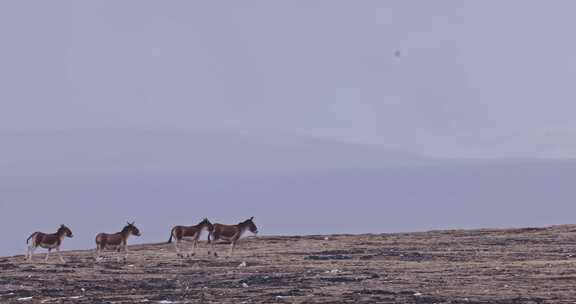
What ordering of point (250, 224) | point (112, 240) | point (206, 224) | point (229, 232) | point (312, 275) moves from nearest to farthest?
point (312, 275) < point (112, 240) < point (206, 224) < point (229, 232) < point (250, 224)

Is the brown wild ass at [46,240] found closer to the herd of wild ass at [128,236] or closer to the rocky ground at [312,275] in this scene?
the herd of wild ass at [128,236]

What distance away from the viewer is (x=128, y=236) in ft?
198

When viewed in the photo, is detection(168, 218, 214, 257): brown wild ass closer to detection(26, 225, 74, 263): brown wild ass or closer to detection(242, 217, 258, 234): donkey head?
detection(242, 217, 258, 234): donkey head

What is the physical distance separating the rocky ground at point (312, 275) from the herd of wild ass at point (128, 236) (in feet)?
1.83

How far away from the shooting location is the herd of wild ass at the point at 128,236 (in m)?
58.8

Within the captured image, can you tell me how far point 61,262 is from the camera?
57688 millimetres

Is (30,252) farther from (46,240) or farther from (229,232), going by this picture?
(229,232)

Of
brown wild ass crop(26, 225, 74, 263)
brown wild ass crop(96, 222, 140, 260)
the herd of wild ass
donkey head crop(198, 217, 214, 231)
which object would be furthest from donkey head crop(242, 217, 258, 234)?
brown wild ass crop(26, 225, 74, 263)

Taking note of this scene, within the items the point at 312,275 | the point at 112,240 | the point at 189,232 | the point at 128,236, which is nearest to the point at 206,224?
the point at 189,232

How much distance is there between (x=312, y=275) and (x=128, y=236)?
10.9m

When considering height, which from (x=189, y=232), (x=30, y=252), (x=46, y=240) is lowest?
(x=30, y=252)

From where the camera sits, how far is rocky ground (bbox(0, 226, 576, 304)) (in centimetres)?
4419

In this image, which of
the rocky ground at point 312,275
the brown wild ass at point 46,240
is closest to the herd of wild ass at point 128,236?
the brown wild ass at point 46,240

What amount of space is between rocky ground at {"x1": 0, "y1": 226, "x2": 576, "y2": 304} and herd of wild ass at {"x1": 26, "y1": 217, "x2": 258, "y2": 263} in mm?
558
